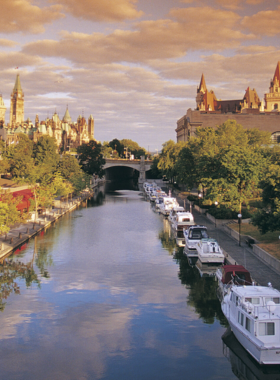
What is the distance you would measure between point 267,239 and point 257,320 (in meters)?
26.3

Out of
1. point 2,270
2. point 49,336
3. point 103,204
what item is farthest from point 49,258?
point 103,204

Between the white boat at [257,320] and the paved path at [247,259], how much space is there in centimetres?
720

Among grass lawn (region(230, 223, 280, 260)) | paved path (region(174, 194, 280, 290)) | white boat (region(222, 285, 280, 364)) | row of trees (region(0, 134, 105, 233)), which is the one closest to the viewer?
white boat (region(222, 285, 280, 364))

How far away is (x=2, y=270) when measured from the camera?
38.3 m

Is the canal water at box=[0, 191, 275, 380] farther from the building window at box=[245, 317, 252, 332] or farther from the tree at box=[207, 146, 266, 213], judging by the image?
the tree at box=[207, 146, 266, 213]

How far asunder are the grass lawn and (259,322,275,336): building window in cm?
1739

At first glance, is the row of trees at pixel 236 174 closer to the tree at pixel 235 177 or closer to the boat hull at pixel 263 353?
the tree at pixel 235 177

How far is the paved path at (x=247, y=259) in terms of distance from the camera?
34344 mm

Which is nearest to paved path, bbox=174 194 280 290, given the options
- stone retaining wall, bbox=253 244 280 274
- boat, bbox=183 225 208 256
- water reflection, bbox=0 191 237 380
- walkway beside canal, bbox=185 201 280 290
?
walkway beside canal, bbox=185 201 280 290

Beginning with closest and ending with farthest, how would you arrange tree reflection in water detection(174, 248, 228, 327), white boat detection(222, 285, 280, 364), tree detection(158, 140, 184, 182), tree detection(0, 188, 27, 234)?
white boat detection(222, 285, 280, 364) → tree reflection in water detection(174, 248, 228, 327) → tree detection(0, 188, 27, 234) → tree detection(158, 140, 184, 182)

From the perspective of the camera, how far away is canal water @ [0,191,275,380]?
21.8 meters

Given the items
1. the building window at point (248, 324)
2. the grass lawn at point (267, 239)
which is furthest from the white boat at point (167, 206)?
the building window at point (248, 324)

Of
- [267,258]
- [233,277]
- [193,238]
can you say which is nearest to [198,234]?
[193,238]

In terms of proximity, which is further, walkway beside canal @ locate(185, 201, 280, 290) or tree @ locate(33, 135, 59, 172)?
tree @ locate(33, 135, 59, 172)
